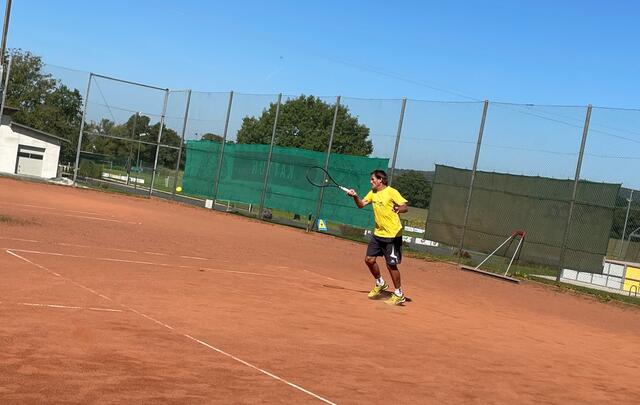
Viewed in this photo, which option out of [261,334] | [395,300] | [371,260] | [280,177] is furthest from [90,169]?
[261,334]

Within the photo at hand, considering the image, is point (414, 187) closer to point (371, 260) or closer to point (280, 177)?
point (280, 177)

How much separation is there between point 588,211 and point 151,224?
996 centimetres

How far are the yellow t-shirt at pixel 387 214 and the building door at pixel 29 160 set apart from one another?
32743mm

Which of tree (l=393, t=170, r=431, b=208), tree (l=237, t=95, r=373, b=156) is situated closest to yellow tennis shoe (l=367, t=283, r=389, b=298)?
tree (l=393, t=170, r=431, b=208)

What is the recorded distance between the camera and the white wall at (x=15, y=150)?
36.6 metres

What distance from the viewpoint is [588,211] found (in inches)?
583

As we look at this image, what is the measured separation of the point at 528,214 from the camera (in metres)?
15.7

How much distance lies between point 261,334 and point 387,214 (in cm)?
378

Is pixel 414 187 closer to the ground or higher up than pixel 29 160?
higher up

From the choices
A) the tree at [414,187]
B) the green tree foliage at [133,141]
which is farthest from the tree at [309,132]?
the green tree foliage at [133,141]

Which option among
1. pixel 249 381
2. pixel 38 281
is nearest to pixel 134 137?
pixel 38 281

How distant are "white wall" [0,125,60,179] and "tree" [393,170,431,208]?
2551 cm

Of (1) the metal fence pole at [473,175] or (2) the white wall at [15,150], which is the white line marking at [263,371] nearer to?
(1) the metal fence pole at [473,175]

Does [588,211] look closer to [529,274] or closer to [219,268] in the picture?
[529,274]
